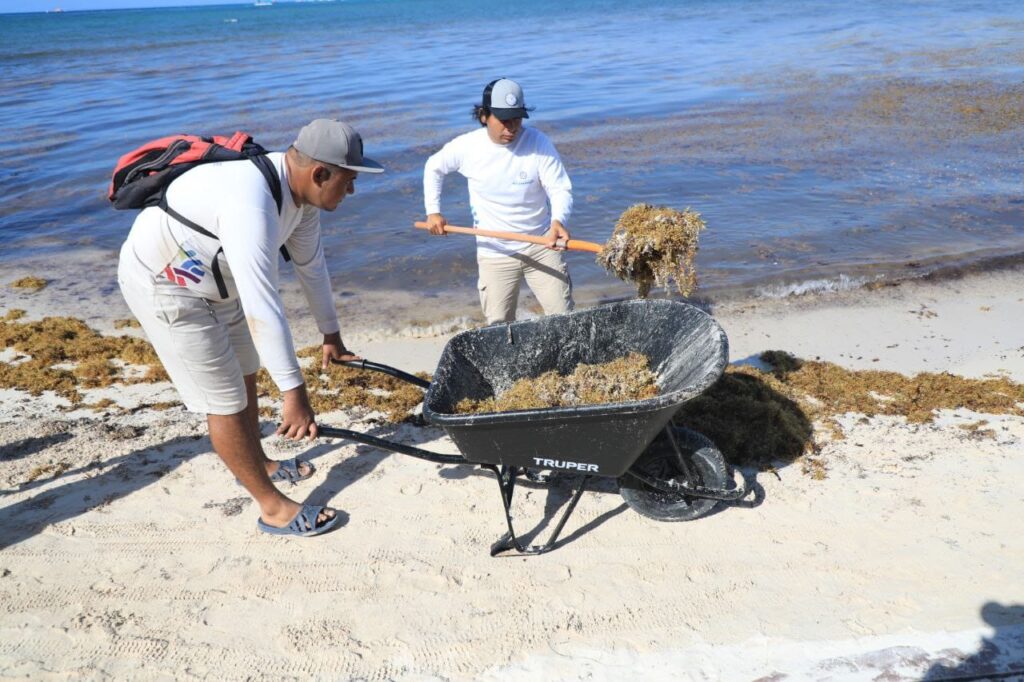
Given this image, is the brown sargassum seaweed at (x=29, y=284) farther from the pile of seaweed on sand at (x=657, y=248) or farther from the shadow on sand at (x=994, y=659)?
the shadow on sand at (x=994, y=659)

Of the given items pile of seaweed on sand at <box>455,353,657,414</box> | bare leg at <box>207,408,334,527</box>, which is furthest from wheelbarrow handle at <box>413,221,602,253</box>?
bare leg at <box>207,408,334,527</box>

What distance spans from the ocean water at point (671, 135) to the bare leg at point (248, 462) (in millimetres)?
4011

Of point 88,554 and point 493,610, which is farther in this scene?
point 88,554

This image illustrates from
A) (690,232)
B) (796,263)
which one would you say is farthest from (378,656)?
(796,263)

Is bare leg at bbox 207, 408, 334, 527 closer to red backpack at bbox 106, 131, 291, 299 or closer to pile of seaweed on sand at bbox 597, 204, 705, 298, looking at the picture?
red backpack at bbox 106, 131, 291, 299

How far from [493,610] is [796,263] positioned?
5.42 m

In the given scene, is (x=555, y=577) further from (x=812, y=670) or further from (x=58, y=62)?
(x=58, y=62)

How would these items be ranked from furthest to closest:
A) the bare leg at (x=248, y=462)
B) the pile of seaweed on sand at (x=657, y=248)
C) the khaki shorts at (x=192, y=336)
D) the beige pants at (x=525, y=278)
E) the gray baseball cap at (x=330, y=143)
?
the beige pants at (x=525, y=278) → the pile of seaweed on sand at (x=657, y=248) → the bare leg at (x=248, y=462) → the khaki shorts at (x=192, y=336) → the gray baseball cap at (x=330, y=143)

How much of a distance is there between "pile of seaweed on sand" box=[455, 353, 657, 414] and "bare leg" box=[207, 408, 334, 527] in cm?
90

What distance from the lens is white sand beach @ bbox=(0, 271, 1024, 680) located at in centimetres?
287

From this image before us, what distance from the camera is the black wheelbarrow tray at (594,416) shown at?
119 inches

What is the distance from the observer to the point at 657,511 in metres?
3.58

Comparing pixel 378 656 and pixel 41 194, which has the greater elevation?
pixel 41 194

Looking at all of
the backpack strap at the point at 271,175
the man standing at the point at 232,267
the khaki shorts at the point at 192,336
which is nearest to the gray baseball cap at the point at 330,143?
the man standing at the point at 232,267
